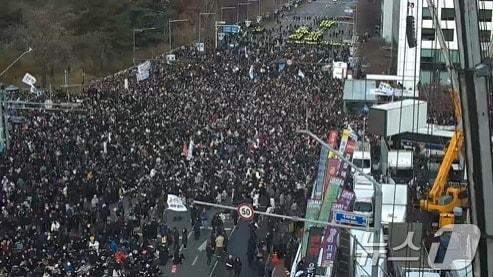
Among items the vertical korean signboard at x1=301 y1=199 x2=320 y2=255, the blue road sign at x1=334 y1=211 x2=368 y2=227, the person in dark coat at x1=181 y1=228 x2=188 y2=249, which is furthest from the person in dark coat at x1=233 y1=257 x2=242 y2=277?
the blue road sign at x1=334 y1=211 x2=368 y2=227

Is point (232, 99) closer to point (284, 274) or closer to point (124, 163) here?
point (124, 163)

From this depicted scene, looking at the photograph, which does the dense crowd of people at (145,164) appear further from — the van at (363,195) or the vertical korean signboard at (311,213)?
the van at (363,195)

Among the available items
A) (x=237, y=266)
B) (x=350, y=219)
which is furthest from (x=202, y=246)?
(x=350, y=219)

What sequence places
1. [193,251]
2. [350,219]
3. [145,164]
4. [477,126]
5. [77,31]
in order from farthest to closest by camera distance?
[77,31], [145,164], [193,251], [350,219], [477,126]

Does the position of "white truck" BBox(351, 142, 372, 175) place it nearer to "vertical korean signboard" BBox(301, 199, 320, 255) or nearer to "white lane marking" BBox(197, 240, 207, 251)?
"vertical korean signboard" BBox(301, 199, 320, 255)

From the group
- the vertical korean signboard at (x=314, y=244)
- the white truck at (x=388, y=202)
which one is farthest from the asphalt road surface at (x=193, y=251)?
the white truck at (x=388, y=202)

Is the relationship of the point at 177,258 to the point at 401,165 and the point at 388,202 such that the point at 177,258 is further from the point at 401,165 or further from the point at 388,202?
the point at 401,165

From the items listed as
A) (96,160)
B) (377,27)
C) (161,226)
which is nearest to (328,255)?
(161,226)
